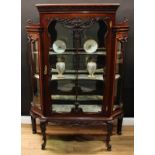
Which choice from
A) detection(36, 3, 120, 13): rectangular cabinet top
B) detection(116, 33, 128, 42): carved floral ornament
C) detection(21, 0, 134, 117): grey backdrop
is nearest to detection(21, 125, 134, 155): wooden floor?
detection(21, 0, 134, 117): grey backdrop

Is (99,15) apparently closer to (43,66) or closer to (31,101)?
(43,66)

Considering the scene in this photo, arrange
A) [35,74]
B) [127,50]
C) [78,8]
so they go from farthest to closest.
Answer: [127,50]
[35,74]
[78,8]

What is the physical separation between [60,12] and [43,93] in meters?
0.78

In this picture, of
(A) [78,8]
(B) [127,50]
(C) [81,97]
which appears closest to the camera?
(A) [78,8]

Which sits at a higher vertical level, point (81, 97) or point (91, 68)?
point (91, 68)

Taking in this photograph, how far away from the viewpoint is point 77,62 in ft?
8.09

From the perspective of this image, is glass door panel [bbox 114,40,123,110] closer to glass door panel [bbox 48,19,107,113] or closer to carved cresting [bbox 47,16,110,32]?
glass door panel [bbox 48,19,107,113]

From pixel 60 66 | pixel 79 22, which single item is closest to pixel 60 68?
pixel 60 66

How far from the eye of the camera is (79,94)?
257 centimetres

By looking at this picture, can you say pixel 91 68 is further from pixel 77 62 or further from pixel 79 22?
pixel 79 22

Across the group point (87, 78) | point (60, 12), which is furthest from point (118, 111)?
point (60, 12)

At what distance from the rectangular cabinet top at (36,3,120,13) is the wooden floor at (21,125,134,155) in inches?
51.9

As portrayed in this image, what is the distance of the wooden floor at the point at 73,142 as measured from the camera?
8.13ft

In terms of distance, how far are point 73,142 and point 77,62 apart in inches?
33.9
